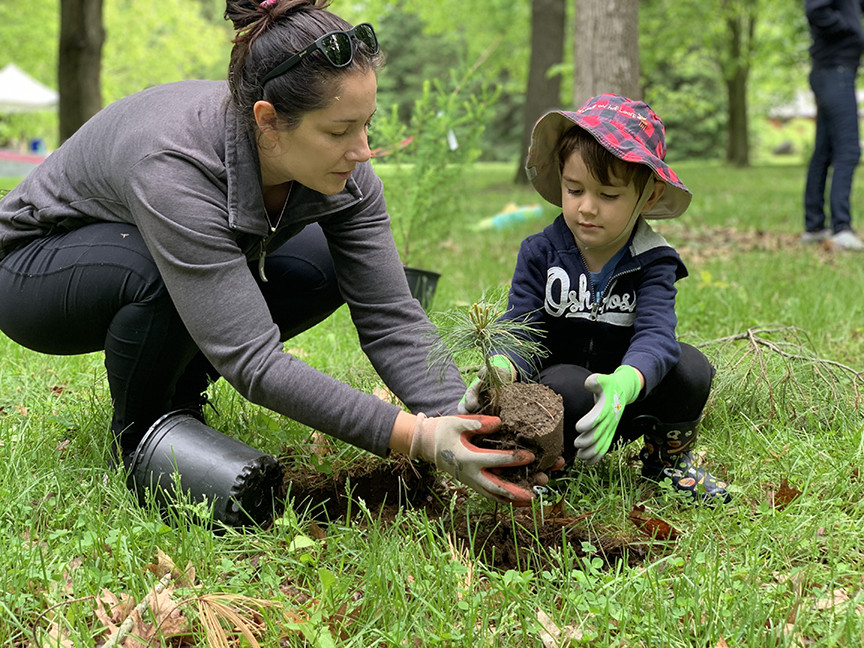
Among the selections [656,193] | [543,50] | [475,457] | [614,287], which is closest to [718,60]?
[543,50]

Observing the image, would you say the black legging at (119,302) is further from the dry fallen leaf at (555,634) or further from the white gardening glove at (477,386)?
the dry fallen leaf at (555,634)

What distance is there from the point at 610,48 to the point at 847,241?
7.27ft

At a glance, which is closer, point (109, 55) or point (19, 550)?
point (19, 550)

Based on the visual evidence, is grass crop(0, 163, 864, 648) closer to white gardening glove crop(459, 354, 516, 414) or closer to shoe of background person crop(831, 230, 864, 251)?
white gardening glove crop(459, 354, 516, 414)

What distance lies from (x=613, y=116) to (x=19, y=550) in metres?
1.73

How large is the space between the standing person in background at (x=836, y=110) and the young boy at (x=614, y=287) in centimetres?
420

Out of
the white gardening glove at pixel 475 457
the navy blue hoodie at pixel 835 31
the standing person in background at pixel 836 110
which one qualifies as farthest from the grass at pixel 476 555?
the navy blue hoodie at pixel 835 31

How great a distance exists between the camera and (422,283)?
379 centimetres

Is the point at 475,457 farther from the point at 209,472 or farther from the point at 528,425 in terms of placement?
the point at 209,472

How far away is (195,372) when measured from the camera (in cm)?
263

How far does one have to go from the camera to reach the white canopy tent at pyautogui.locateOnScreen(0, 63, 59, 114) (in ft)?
80.1

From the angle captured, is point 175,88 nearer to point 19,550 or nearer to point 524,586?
point 19,550

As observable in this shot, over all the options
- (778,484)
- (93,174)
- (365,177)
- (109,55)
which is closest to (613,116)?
(365,177)

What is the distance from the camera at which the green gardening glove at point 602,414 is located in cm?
184
